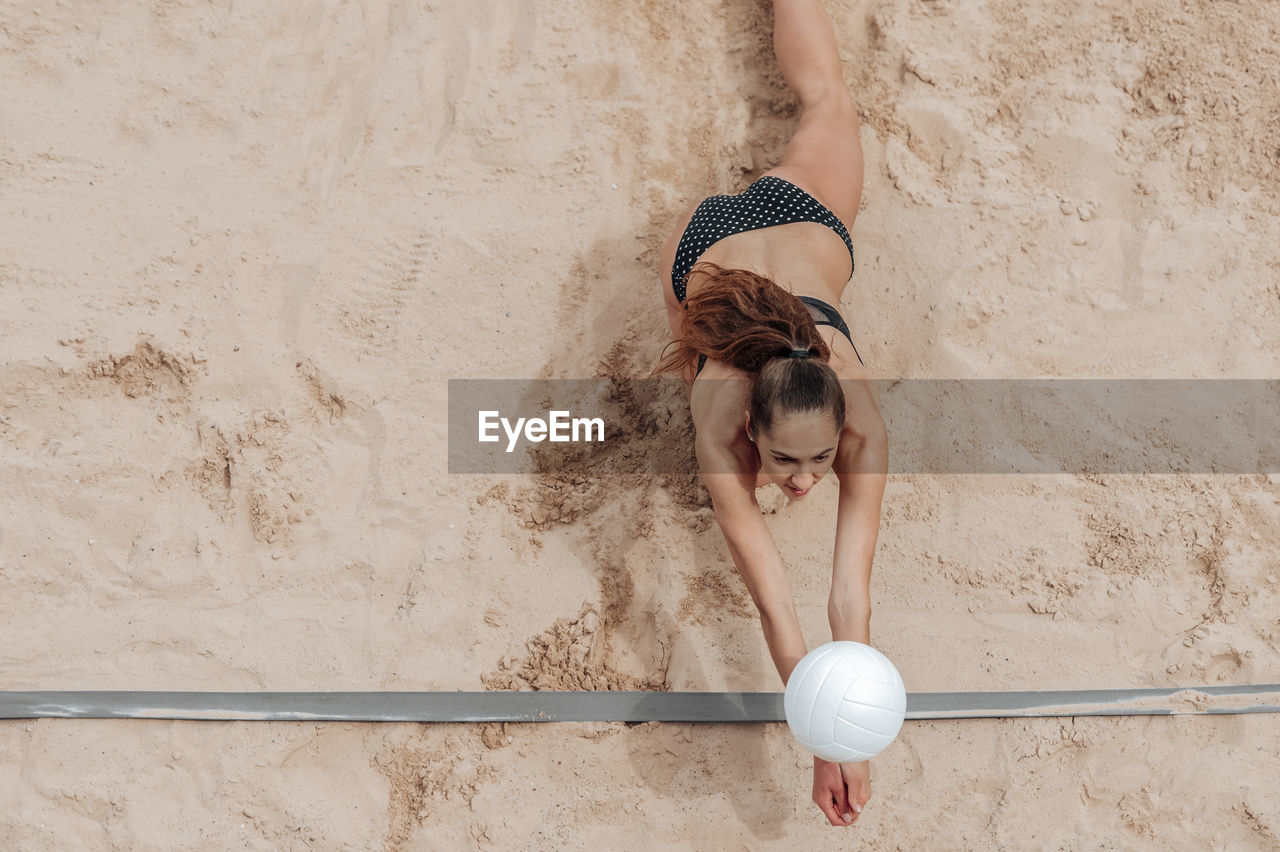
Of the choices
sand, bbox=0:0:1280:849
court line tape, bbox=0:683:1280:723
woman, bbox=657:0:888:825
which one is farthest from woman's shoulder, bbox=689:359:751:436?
court line tape, bbox=0:683:1280:723

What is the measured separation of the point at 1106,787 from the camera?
3.00m

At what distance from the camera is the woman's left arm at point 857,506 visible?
2.74 meters

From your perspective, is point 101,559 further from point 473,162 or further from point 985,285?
point 985,285

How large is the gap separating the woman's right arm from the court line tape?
17.4 inches

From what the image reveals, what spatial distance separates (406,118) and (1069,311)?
2644 mm

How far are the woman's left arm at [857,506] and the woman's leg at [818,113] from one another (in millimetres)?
894

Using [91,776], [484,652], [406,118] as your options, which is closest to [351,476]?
[484,652]

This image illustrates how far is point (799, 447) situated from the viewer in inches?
96.3

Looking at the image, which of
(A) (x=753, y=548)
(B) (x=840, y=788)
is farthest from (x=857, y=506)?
(B) (x=840, y=788)

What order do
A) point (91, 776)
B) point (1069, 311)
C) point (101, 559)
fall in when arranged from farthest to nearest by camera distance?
1. point (1069, 311)
2. point (101, 559)
3. point (91, 776)

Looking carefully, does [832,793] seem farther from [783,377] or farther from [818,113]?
[818,113]

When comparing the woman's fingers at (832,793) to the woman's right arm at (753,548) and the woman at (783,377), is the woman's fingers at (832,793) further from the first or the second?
the woman's right arm at (753,548)

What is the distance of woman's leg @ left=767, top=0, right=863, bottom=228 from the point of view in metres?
3.37

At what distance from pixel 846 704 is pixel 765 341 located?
0.93m
